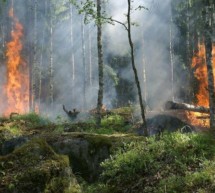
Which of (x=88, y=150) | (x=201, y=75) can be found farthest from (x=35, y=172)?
(x=201, y=75)

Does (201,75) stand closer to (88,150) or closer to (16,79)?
(16,79)

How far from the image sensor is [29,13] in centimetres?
4709

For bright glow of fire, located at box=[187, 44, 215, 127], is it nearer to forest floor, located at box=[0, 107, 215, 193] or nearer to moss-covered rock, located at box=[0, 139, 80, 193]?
forest floor, located at box=[0, 107, 215, 193]

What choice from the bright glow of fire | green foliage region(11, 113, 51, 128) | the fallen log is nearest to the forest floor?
green foliage region(11, 113, 51, 128)

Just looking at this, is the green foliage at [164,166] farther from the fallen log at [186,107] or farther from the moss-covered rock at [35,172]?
the fallen log at [186,107]

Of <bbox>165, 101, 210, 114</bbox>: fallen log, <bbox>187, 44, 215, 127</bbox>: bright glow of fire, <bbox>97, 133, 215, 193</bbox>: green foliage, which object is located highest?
<bbox>187, 44, 215, 127</bbox>: bright glow of fire

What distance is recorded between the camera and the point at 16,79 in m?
42.9

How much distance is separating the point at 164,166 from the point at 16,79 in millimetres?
36875

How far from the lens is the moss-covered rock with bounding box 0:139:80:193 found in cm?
646

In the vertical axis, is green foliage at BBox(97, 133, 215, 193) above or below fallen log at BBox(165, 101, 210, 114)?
→ below

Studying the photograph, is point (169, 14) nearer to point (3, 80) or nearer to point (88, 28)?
point (88, 28)

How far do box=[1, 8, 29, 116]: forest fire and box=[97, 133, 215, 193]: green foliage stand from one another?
3309 cm

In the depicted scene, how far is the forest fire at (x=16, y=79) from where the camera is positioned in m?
42.3

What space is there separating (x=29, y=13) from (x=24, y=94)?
11073mm
